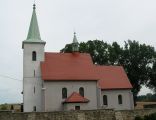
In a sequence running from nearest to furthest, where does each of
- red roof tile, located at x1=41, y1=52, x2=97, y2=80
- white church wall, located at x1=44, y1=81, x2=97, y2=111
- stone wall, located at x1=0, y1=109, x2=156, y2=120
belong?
stone wall, located at x1=0, y1=109, x2=156, y2=120 → white church wall, located at x1=44, y1=81, x2=97, y2=111 → red roof tile, located at x1=41, y1=52, x2=97, y2=80

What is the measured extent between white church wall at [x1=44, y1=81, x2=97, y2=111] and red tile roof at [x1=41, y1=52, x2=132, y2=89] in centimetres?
72

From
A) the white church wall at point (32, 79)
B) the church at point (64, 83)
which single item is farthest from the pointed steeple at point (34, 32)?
the white church wall at point (32, 79)

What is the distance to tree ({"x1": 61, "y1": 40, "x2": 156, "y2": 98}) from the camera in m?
54.3

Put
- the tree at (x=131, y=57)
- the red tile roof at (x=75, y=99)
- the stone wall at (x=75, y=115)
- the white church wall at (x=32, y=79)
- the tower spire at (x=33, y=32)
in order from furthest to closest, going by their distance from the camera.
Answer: the tree at (x=131, y=57), the tower spire at (x=33, y=32), the white church wall at (x=32, y=79), the red tile roof at (x=75, y=99), the stone wall at (x=75, y=115)

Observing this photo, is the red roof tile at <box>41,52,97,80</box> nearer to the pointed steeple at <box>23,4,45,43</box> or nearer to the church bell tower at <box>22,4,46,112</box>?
the church bell tower at <box>22,4,46,112</box>

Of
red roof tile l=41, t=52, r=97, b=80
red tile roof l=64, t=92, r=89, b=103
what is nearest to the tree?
red roof tile l=41, t=52, r=97, b=80

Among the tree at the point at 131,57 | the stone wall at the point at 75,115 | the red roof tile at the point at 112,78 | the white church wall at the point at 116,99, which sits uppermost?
the tree at the point at 131,57

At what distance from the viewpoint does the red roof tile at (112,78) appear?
4322 centimetres

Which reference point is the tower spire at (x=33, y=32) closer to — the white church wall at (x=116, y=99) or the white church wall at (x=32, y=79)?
the white church wall at (x=32, y=79)

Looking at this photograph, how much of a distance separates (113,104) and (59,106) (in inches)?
334

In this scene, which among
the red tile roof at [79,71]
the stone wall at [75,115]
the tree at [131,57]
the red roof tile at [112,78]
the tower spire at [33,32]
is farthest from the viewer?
the tree at [131,57]

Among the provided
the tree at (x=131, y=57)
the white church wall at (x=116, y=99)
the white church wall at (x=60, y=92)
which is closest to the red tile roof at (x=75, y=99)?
the white church wall at (x=60, y=92)

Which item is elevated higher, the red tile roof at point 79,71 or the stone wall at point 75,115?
the red tile roof at point 79,71

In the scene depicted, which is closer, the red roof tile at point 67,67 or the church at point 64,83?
the church at point 64,83
